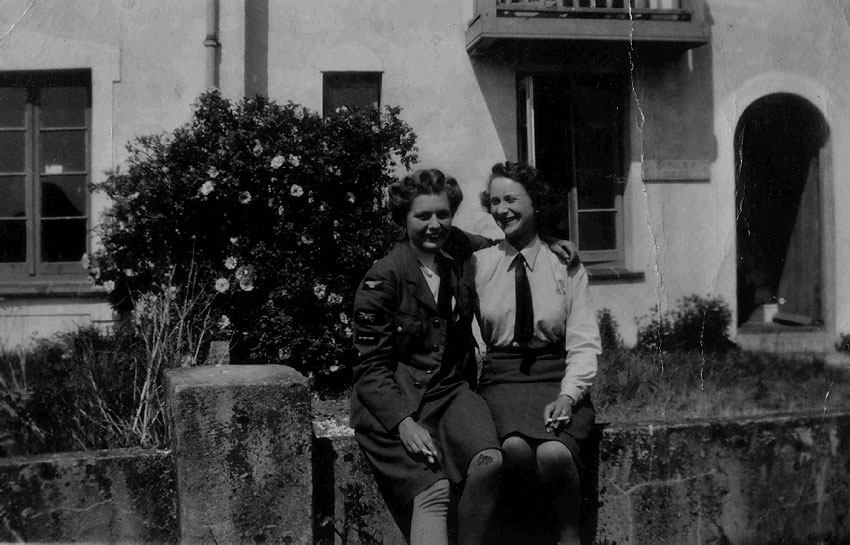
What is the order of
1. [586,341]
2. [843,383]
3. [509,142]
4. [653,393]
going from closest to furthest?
1. [586,341]
2. [653,393]
3. [843,383]
4. [509,142]

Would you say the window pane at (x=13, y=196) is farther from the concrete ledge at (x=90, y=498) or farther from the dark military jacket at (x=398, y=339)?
the dark military jacket at (x=398, y=339)

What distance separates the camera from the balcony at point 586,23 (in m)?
7.37

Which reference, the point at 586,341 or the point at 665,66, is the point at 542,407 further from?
the point at 665,66

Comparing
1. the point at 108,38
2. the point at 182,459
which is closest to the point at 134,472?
the point at 182,459

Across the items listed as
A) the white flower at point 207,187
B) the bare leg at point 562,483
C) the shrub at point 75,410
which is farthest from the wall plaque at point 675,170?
the bare leg at point 562,483

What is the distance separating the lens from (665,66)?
8.20m

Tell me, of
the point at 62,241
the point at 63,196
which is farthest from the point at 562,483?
the point at 63,196

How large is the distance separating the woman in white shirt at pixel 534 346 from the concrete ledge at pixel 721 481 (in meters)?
0.30

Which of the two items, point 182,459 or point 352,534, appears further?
point 352,534

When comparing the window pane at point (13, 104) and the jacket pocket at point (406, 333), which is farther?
the window pane at point (13, 104)

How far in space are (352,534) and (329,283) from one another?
310 cm

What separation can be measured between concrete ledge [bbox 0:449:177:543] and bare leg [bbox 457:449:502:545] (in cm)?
100

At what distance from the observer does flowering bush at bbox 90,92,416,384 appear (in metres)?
5.68

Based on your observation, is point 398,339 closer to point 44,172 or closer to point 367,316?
point 367,316
